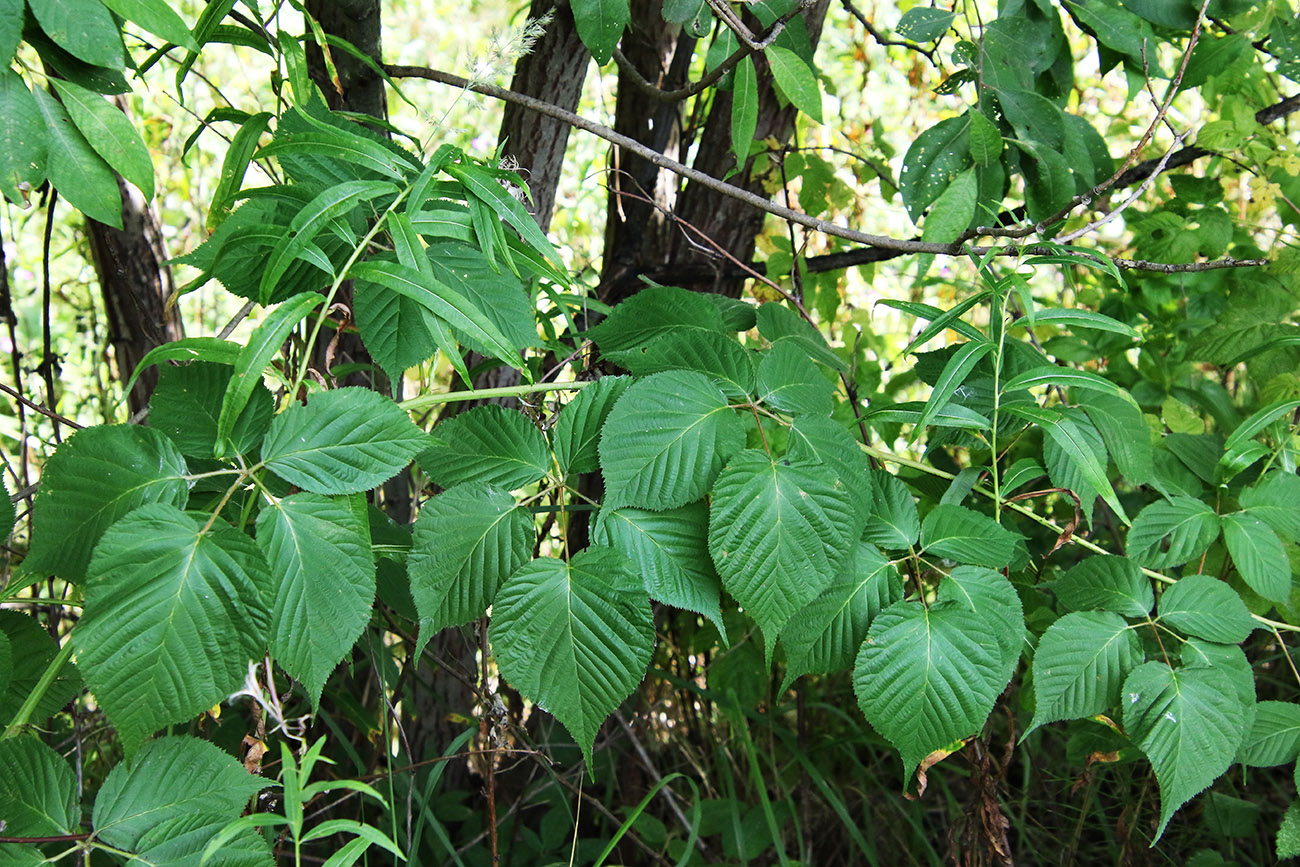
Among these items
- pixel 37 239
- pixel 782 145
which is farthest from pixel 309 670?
pixel 37 239

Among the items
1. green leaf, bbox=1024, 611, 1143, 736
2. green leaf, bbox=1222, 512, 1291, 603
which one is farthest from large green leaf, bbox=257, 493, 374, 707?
green leaf, bbox=1222, 512, 1291, 603

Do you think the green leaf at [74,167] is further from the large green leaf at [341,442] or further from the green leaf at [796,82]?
the green leaf at [796,82]

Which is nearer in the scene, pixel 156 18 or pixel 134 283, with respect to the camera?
pixel 156 18

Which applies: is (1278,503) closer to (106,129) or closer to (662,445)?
(662,445)

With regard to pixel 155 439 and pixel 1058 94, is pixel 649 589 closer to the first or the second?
pixel 155 439

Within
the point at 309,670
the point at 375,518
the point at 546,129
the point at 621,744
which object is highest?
the point at 546,129

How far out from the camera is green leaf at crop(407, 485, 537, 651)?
0.78m

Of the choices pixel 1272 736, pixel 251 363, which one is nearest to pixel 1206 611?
pixel 1272 736

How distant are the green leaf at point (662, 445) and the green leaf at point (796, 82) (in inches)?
22.2

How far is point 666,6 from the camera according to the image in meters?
1.24

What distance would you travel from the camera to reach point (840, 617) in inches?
33.8

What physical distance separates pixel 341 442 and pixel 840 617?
48 centimetres

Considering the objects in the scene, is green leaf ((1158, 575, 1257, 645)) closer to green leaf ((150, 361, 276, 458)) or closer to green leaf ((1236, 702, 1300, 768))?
green leaf ((1236, 702, 1300, 768))

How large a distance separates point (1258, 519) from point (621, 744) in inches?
51.8
